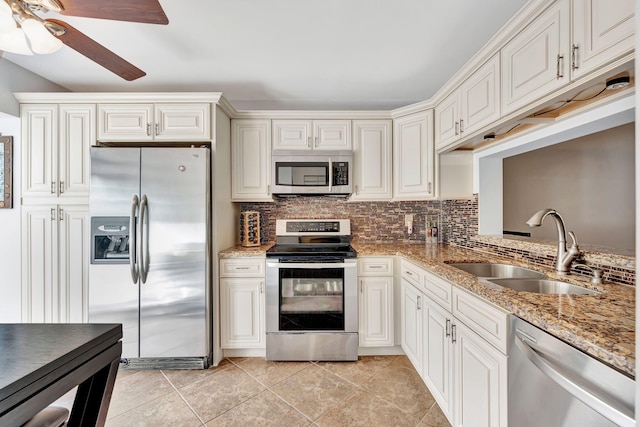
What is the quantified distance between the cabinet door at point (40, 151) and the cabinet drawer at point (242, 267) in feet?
5.15

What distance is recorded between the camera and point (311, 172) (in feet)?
8.82

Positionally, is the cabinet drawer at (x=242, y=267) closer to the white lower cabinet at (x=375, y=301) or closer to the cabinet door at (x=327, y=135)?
the white lower cabinet at (x=375, y=301)

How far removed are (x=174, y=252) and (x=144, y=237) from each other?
0.25 metres

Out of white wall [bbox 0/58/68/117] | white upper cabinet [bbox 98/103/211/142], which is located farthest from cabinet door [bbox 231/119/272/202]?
white wall [bbox 0/58/68/117]

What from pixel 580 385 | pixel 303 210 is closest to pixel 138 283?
pixel 303 210

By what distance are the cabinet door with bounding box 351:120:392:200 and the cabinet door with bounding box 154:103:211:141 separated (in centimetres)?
139

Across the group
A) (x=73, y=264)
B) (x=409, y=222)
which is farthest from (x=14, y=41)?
(x=409, y=222)

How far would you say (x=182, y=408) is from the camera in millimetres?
1839

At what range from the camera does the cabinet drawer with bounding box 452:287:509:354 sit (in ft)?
3.72

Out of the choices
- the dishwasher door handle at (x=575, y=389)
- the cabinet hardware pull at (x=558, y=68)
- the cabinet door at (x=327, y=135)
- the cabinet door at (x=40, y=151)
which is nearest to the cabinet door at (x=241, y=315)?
the cabinet door at (x=327, y=135)

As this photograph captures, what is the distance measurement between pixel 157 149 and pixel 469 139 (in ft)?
7.85

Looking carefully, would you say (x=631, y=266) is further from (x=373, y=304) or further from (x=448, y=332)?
(x=373, y=304)

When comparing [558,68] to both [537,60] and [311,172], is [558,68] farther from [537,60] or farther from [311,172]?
[311,172]

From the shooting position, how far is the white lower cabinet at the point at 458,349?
1177mm
